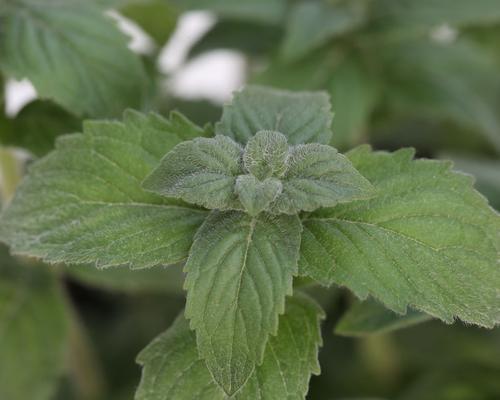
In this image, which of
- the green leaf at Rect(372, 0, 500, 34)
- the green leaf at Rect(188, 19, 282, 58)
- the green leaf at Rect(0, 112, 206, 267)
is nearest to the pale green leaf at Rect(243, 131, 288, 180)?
the green leaf at Rect(0, 112, 206, 267)

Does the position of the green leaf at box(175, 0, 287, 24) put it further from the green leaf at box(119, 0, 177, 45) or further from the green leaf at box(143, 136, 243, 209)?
the green leaf at box(143, 136, 243, 209)

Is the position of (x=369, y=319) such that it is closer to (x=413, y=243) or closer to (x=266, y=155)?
(x=413, y=243)

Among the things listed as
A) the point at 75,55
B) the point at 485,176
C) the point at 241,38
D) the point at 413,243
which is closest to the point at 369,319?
the point at 413,243

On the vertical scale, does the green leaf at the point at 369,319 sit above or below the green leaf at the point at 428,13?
below

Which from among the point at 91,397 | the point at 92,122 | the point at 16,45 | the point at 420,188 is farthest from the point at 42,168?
the point at 91,397

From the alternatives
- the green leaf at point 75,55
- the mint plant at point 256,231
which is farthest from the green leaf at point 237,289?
the green leaf at point 75,55

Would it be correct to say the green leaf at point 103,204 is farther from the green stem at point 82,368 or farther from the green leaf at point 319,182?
the green stem at point 82,368

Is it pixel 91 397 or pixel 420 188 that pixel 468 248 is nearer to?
pixel 420 188
